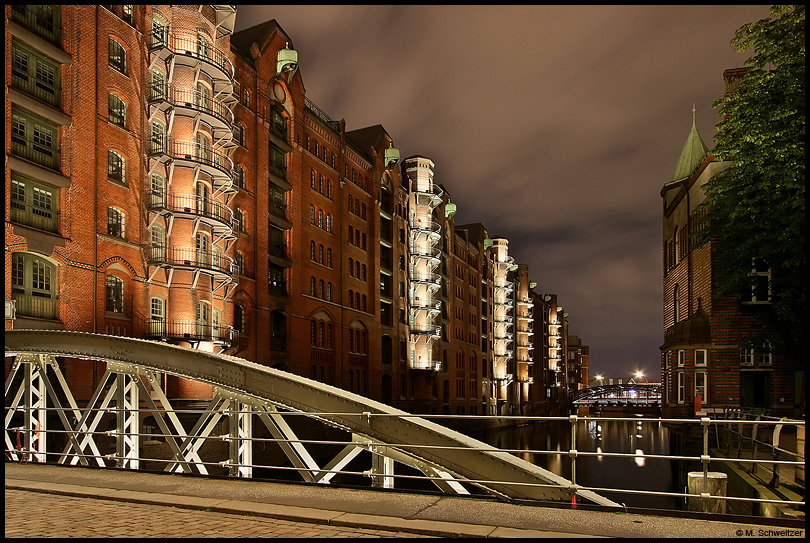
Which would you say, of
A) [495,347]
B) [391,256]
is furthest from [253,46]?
[495,347]

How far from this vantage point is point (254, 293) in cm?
3453

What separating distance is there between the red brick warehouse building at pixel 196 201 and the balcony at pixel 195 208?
91 mm

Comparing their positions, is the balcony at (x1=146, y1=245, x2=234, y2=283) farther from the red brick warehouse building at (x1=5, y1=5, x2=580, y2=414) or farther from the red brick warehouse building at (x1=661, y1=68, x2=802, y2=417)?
the red brick warehouse building at (x1=661, y1=68, x2=802, y2=417)

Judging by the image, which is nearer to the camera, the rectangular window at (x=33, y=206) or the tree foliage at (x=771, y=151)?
the tree foliage at (x=771, y=151)

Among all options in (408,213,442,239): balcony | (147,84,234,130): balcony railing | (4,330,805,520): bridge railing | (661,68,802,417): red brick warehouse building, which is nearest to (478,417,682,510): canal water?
(661,68,802,417): red brick warehouse building

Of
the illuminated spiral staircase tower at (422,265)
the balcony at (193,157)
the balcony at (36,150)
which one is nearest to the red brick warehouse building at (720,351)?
the balcony at (193,157)

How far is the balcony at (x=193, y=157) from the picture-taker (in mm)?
28094

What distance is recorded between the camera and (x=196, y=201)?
2942 centimetres

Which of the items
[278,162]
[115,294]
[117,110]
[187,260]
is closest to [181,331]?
[187,260]

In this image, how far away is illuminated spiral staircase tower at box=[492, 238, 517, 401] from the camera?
285 feet

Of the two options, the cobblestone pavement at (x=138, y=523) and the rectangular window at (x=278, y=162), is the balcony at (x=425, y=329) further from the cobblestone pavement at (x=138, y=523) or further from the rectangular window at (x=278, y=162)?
the cobblestone pavement at (x=138, y=523)

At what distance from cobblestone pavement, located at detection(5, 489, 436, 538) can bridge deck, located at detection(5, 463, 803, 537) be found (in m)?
0.06

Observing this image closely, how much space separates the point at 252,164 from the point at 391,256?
20.8 metres

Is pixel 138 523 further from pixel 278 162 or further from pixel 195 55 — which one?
pixel 278 162
